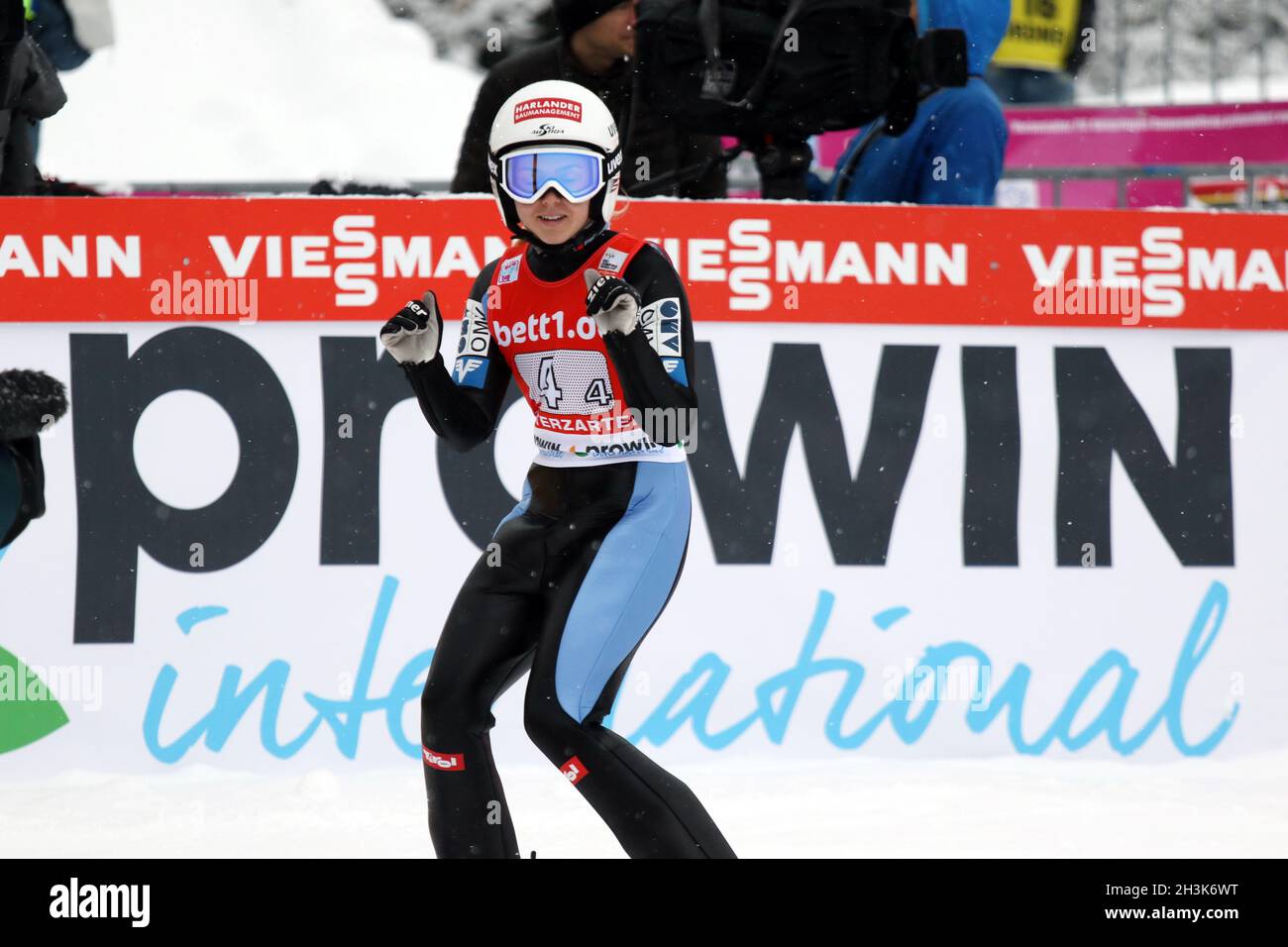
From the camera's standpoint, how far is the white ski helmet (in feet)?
12.3

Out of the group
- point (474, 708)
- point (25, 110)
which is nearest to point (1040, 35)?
point (25, 110)

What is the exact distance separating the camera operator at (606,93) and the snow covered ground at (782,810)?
7.19ft

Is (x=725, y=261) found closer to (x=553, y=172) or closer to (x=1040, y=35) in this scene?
(x=553, y=172)

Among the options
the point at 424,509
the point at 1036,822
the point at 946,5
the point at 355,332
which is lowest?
the point at 1036,822

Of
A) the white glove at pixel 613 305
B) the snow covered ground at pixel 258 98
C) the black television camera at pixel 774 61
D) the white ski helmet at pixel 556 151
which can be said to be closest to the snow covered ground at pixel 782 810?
the white glove at pixel 613 305

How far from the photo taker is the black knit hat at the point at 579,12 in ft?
19.3

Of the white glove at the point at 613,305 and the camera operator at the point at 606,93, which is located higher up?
the camera operator at the point at 606,93

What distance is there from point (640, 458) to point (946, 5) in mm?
2863

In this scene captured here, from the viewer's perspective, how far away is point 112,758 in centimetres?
547

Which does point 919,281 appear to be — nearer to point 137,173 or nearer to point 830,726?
point 830,726

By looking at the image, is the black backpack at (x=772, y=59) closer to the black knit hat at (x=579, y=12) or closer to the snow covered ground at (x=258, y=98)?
the black knit hat at (x=579, y=12)

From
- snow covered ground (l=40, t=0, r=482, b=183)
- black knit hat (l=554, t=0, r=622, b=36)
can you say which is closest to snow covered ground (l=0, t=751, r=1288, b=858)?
black knit hat (l=554, t=0, r=622, b=36)
